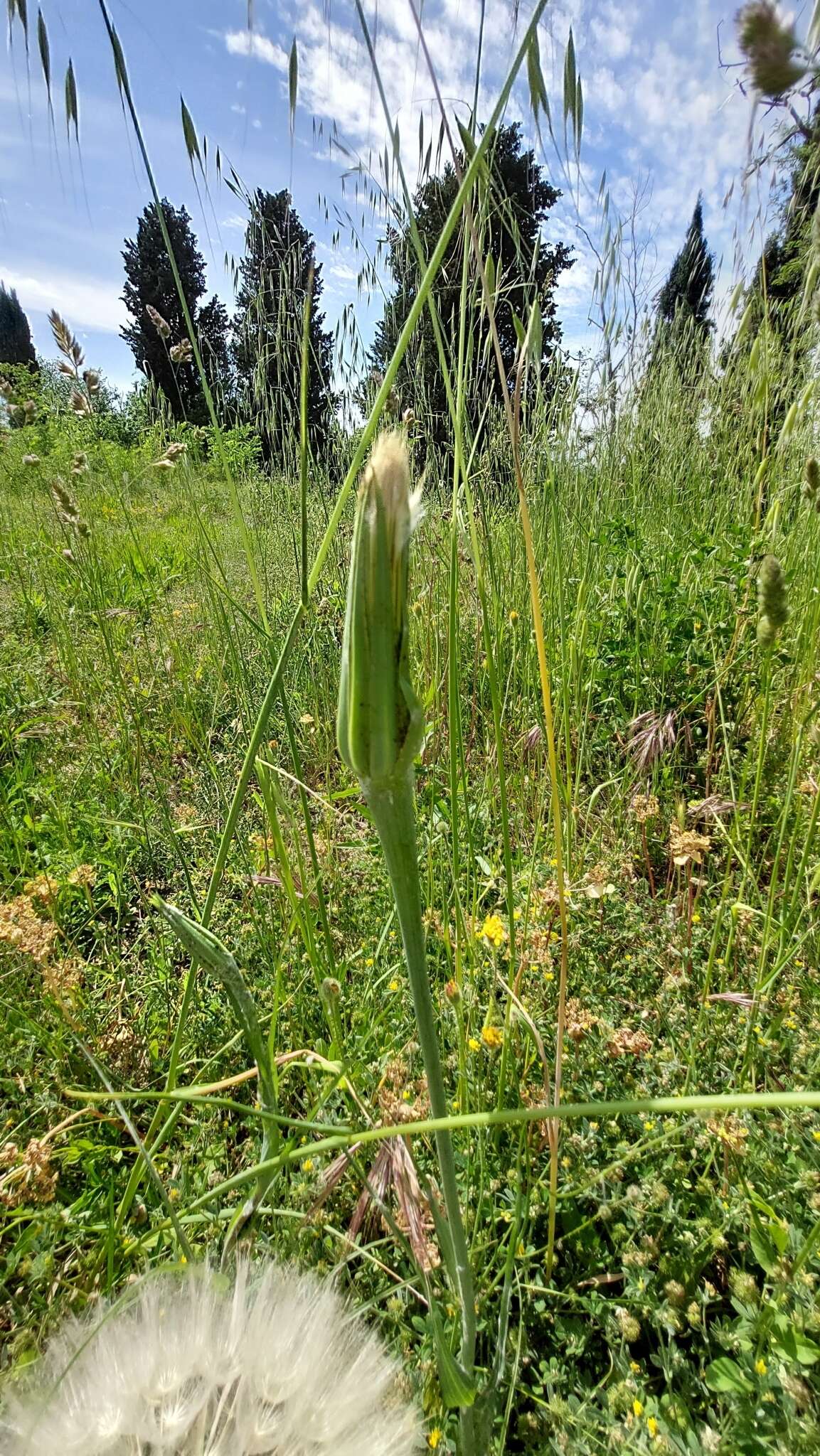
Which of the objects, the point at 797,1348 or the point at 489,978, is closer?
the point at 797,1348

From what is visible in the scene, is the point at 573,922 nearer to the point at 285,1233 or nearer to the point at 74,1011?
the point at 285,1233

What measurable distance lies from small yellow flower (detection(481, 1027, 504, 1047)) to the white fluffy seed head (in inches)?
16.6

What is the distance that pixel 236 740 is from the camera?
203 cm

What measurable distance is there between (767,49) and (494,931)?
3.52 feet

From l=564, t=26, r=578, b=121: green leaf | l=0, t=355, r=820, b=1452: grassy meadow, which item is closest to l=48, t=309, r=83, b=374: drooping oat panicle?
l=0, t=355, r=820, b=1452: grassy meadow

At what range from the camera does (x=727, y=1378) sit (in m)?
0.73

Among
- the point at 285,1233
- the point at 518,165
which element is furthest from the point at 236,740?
the point at 518,165

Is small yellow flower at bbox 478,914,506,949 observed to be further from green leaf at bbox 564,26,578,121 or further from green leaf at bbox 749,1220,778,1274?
green leaf at bbox 564,26,578,121

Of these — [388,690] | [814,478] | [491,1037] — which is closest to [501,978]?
[491,1037]

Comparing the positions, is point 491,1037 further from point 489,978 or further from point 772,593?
point 772,593

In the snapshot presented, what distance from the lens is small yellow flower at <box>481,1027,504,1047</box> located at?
103 cm

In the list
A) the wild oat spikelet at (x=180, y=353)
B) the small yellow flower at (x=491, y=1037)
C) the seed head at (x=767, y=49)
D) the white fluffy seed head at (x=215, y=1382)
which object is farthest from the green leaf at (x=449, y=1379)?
the wild oat spikelet at (x=180, y=353)

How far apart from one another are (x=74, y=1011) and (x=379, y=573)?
1.28 meters

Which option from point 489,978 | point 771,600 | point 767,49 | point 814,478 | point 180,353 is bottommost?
point 489,978
